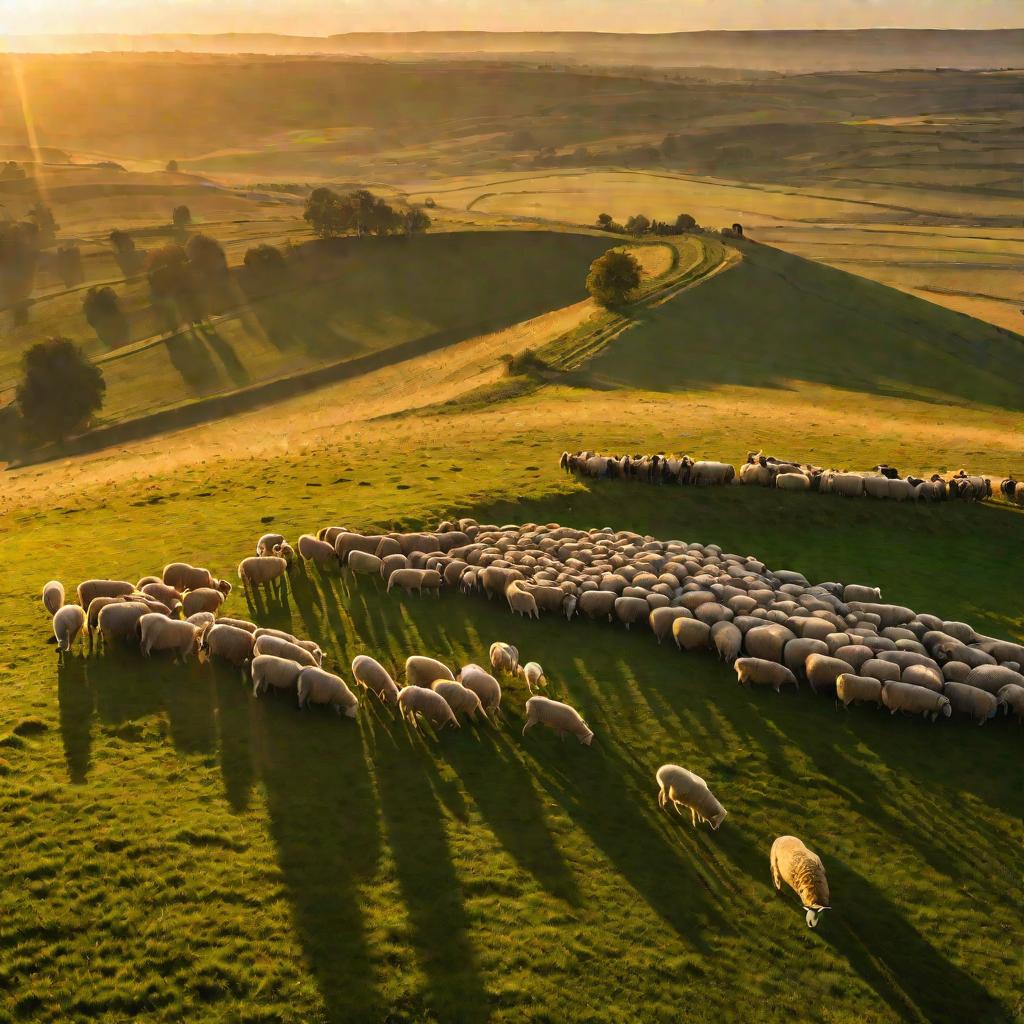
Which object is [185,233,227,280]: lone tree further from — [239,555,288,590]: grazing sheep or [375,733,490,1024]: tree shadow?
[375,733,490,1024]: tree shadow

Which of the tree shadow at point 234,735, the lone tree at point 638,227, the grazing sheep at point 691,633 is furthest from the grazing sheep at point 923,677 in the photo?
the lone tree at point 638,227

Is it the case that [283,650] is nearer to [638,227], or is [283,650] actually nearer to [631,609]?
[631,609]

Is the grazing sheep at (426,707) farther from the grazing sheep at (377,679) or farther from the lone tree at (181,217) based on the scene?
the lone tree at (181,217)

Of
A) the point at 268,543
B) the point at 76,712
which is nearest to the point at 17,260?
the point at 268,543

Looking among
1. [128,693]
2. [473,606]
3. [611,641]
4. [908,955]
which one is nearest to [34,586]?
[128,693]

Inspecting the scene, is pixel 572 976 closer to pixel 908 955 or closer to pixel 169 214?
pixel 908 955
